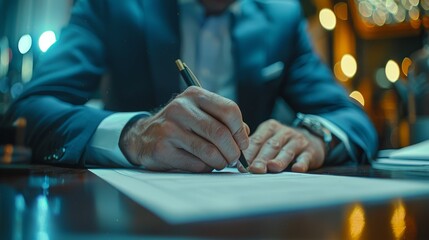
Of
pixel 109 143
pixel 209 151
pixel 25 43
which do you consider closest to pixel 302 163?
pixel 209 151

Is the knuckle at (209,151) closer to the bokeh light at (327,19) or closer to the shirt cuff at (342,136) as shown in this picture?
the shirt cuff at (342,136)

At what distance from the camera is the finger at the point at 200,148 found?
435 millimetres

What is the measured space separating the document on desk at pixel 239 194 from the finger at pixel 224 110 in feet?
0.27

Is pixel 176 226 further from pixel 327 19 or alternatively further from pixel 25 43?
pixel 327 19

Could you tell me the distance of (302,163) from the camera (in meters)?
0.52

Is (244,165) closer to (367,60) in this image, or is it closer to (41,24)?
(41,24)

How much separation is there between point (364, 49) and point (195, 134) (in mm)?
2315

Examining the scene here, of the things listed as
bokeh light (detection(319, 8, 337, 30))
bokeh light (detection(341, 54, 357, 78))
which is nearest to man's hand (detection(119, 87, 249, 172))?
bokeh light (detection(319, 8, 337, 30))

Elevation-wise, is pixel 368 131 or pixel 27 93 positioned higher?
pixel 27 93

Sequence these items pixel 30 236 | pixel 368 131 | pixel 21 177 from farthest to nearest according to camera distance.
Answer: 1. pixel 368 131
2. pixel 21 177
3. pixel 30 236

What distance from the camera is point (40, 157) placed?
586 mm

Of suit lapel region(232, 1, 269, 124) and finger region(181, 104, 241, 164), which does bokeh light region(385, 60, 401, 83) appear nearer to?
suit lapel region(232, 1, 269, 124)

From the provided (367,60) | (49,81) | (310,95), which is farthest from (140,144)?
(367,60)

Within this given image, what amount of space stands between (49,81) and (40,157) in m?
0.12
